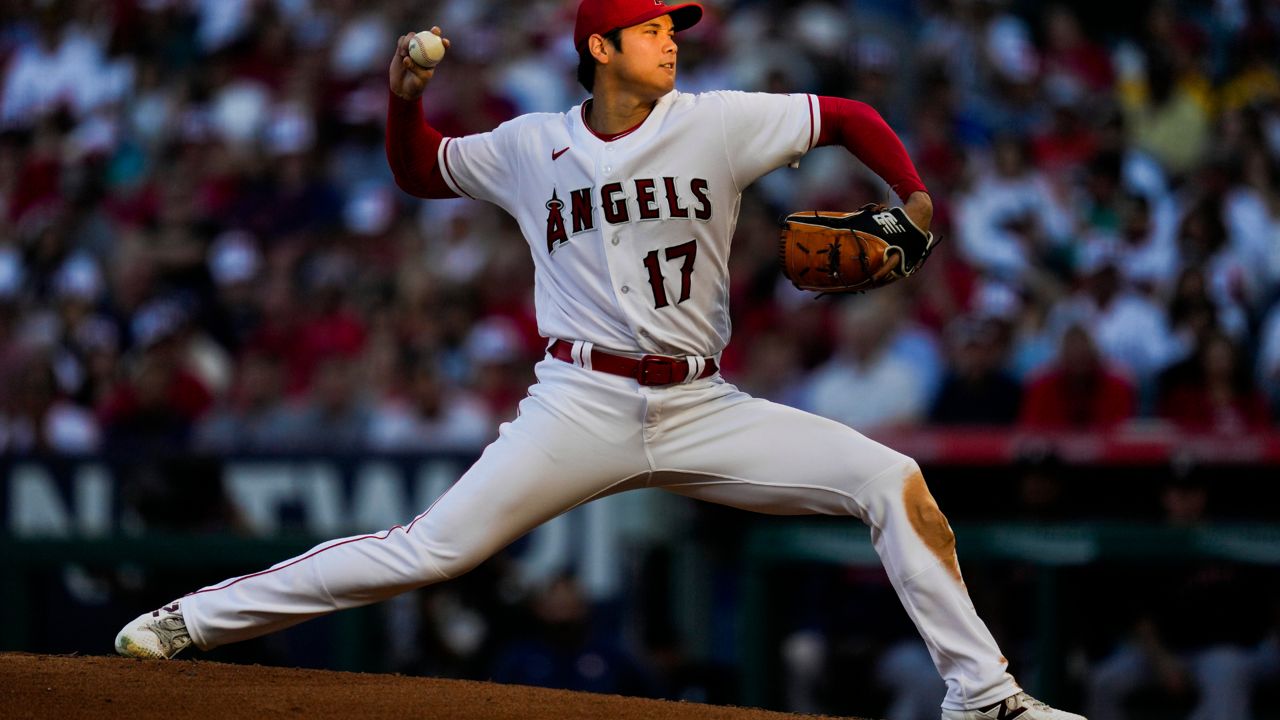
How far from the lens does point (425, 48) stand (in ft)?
12.9

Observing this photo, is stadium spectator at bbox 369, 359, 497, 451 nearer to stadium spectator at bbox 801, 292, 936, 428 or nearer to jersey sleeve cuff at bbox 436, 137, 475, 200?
stadium spectator at bbox 801, 292, 936, 428

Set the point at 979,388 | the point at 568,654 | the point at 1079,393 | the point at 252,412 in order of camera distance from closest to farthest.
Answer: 1. the point at 568,654
2. the point at 1079,393
3. the point at 979,388
4. the point at 252,412

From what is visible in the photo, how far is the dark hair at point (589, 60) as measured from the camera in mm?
4016

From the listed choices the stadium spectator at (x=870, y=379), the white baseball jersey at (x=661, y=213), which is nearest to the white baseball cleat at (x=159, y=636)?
the white baseball jersey at (x=661, y=213)

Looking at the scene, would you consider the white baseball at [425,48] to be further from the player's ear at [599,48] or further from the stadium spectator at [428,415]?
the stadium spectator at [428,415]

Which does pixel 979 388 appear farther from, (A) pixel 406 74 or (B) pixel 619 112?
(A) pixel 406 74

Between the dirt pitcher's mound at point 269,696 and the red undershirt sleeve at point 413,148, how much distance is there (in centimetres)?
122

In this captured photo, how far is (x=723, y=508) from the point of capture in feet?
22.3

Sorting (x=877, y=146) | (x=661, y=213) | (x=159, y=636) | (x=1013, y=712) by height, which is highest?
(x=877, y=146)

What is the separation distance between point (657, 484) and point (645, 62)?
99cm

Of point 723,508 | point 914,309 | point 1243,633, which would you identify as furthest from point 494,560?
point 1243,633

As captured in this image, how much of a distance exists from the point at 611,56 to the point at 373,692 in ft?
5.24

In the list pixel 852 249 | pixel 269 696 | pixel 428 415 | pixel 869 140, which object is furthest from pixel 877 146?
pixel 428 415

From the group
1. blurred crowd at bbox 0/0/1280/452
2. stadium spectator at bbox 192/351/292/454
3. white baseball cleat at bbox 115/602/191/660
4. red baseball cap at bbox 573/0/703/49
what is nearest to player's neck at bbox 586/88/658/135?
red baseball cap at bbox 573/0/703/49
